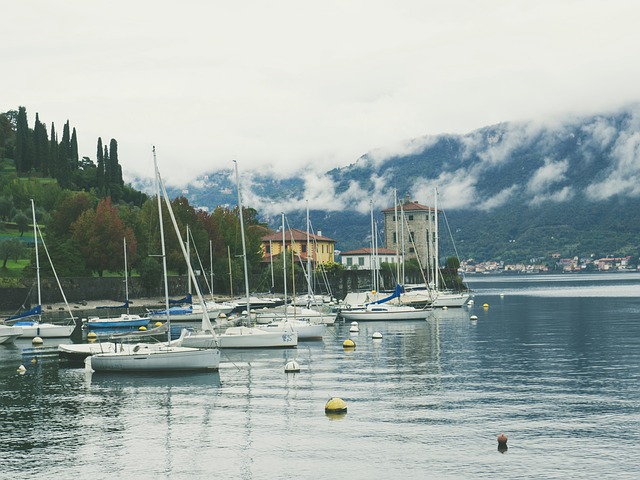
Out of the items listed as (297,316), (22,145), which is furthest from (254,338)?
(22,145)

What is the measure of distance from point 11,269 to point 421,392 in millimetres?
92398

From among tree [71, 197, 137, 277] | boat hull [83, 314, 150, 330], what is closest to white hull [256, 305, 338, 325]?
boat hull [83, 314, 150, 330]

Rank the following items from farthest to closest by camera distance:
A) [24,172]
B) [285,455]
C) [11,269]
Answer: [24,172], [11,269], [285,455]

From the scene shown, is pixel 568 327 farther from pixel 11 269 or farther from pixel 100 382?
pixel 11 269

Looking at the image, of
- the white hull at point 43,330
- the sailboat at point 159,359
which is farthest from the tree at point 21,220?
the sailboat at point 159,359

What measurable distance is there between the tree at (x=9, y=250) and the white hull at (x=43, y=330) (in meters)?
48.0

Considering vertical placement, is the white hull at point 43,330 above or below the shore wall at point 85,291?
below

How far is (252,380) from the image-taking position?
4944 centimetres

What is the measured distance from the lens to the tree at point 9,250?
12606 cm

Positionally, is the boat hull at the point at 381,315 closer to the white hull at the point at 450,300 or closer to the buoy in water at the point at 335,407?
the white hull at the point at 450,300

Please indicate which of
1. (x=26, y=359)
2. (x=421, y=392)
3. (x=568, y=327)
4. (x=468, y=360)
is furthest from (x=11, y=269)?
(x=421, y=392)

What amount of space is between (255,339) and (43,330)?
24018mm

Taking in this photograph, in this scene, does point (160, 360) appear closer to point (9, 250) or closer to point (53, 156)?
point (9, 250)

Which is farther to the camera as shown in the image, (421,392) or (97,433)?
(421,392)
